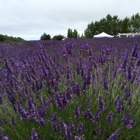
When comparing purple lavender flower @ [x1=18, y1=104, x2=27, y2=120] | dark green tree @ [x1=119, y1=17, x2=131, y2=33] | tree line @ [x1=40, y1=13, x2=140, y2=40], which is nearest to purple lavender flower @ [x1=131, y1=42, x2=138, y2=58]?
purple lavender flower @ [x1=18, y1=104, x2=27, y2=120]

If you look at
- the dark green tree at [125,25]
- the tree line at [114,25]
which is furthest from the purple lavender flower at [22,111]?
the dark green tree at [125,25]

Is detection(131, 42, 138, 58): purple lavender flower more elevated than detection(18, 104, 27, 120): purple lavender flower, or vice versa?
detection(131, 42, 138, 58): purple lavender flower

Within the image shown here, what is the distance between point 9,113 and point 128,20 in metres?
44.1

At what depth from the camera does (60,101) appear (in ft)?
6.14

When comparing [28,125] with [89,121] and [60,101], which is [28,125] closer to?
[60,101]

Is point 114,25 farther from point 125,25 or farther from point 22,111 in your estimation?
point 22,111

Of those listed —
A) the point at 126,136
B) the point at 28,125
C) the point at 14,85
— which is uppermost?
the point at 14,85

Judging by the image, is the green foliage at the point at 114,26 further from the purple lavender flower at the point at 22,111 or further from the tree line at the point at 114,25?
the purple lavender flower at the point at 22,111

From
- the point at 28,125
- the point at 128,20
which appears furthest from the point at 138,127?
the point at 128,20

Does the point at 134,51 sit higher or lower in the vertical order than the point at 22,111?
higher

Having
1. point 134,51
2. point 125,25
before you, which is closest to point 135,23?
point 125,25

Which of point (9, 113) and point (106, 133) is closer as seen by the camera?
point (106, 133)

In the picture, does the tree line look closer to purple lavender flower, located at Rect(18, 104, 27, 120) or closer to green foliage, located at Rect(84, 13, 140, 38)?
green foliage, located at Rect(84, 13, 140, 38)

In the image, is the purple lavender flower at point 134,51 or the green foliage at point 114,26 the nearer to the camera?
the purple lavender flower at point 134,51
